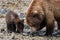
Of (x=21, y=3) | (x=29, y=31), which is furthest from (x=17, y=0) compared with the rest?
(x=29, y=31)

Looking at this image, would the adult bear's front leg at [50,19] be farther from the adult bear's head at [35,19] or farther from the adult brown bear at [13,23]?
the adult brown bear at [13,23]

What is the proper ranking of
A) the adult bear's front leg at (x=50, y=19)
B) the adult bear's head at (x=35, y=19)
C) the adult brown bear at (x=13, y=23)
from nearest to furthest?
the adult bear's head at (x=35, y=19)
the adult bear's front leg at (x=50, y=19)
the adult brown bear at (x=13, y=23)

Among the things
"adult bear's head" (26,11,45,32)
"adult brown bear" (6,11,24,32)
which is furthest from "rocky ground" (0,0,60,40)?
"adult bear's head" (26,11,45,32)

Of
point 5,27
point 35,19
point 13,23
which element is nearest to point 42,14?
point 35,19

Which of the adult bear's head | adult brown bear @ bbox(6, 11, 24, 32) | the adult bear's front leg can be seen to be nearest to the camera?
the adult bear's head

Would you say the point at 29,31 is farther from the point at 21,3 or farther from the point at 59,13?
the point at 21,3

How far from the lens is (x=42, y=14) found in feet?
38.1

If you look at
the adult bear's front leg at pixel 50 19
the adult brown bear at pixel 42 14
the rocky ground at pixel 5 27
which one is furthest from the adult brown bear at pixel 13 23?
the adult bear's front leg at pixel 50 19

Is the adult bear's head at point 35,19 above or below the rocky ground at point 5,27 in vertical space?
above

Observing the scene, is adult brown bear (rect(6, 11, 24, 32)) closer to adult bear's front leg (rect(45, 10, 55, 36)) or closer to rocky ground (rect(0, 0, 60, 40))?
rocky ground (rect(0, 0, 60, 40))

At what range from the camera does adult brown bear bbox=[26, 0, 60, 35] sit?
456 inches

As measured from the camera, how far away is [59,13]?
12.0m

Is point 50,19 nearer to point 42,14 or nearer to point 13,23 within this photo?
point 42,14

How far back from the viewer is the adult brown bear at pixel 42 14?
38.0 ft
